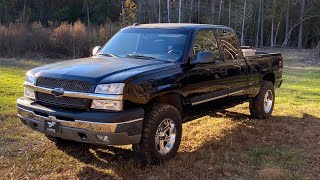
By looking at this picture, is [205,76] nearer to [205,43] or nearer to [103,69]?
[205,43]

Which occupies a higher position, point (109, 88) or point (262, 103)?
point (109, 88)

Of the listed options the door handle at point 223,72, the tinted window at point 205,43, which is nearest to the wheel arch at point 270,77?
the door handle at point 223,72

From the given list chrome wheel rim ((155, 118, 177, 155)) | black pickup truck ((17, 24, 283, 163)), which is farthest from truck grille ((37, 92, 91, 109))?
chrome wheel rim ((155, 118, 177, 155))

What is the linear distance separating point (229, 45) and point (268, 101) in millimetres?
2126

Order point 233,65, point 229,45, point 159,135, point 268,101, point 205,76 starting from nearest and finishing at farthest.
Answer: point 159,135 < point 205,76 < point 233,65 < point 229,45 < point 268,101

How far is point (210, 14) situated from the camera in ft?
163

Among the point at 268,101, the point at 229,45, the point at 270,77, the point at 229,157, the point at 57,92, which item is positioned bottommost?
the point at 229,157

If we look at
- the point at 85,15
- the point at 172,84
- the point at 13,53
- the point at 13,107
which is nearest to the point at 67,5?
the point at 85,15

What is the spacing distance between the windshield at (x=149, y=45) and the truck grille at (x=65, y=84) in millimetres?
1388

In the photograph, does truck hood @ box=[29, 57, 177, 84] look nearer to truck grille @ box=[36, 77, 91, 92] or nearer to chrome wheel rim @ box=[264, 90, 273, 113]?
truck grille @ box=[36, 77, 91, 92]

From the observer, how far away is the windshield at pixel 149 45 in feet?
20.1

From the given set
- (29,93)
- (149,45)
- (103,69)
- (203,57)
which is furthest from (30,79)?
(203,57)

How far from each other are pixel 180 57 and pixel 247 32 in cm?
4886

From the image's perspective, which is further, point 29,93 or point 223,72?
point 223,72
